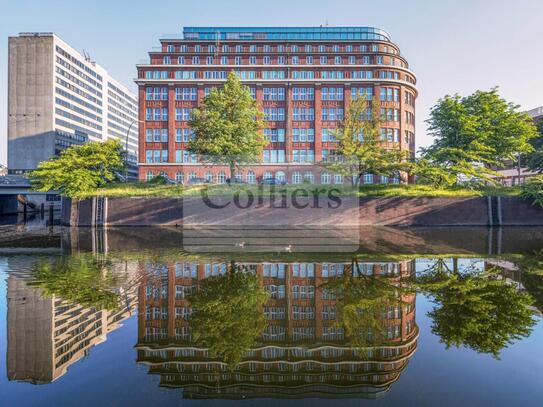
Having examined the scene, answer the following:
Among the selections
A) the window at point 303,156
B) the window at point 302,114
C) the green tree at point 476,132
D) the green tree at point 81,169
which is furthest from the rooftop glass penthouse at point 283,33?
the green tree at point 81,169

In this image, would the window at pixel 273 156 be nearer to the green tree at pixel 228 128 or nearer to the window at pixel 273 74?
the window at pixel 273 74

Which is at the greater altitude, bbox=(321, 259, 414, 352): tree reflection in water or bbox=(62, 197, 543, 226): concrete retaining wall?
bbox=(62, 197, 543, 226): concrete retaining wall

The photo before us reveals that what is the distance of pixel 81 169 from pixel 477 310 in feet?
114

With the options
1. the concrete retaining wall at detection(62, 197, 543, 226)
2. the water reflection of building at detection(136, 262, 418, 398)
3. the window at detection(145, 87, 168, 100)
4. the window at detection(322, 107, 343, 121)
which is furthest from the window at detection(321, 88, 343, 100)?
the water reflection of building at detection(136, 262, 418, 398)

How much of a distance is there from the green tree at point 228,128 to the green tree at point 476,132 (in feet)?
61.3

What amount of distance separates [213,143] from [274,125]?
21.7 m

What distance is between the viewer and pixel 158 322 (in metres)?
7.38

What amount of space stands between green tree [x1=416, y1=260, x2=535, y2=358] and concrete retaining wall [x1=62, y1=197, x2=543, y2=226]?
65.9 feet

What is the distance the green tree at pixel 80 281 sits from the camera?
8.86 meters

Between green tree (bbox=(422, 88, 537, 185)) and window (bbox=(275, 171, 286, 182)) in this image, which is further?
window (bbox=(275, 171, 286, 182))

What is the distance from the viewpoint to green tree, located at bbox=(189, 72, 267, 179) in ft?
109

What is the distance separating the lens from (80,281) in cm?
1073

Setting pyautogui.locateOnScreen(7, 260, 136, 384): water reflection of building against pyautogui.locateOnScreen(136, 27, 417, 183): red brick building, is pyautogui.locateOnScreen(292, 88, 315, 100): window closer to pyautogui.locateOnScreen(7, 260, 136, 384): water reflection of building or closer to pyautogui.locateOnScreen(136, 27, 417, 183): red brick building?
pyautogui.locateOnScreen(136, 27, 417, 183): red brick building

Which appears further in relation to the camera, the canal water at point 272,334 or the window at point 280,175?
the window at point 280,175
